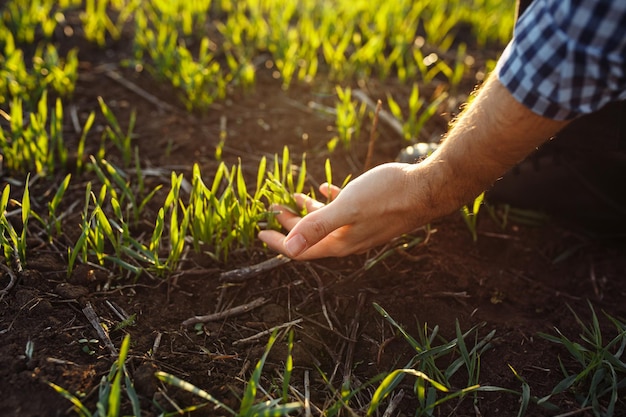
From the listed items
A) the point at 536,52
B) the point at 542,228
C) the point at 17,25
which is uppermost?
the point at 536,52

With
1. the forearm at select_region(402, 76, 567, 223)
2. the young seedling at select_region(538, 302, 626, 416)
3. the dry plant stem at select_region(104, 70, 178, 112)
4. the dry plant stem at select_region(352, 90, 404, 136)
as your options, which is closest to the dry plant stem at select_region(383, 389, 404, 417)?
the young seedling at select_region(538, 302, 626, 416)

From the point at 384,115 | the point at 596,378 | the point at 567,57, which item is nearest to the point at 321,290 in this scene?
the point at 596,378

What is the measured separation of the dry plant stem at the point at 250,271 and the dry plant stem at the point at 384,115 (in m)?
0.91

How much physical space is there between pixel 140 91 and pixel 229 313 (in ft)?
Result: 4.54

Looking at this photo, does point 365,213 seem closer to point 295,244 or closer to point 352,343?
point 295,244

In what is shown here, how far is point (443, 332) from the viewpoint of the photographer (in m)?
1.65

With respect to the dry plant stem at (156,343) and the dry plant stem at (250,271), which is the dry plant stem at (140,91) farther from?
the dry plant stem at (156,343)

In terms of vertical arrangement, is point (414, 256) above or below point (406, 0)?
below

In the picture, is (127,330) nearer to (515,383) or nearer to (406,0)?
(515,383)

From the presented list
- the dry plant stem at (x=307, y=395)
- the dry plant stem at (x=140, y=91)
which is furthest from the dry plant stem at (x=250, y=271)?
the dry plant stem at (x=140, y=91)

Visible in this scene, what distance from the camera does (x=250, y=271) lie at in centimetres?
176

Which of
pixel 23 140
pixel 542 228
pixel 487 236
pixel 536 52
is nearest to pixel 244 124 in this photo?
pixel 23 140

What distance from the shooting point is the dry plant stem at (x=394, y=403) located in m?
1.42

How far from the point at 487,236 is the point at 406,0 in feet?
6.31
